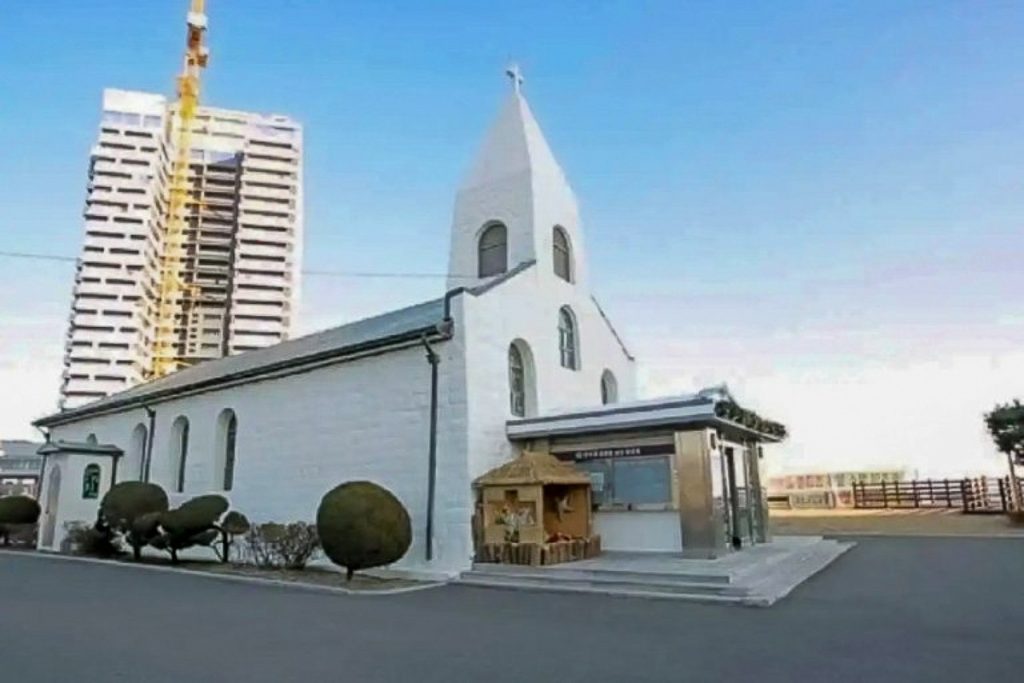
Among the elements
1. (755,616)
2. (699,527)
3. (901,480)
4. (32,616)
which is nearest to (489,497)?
(699,527)

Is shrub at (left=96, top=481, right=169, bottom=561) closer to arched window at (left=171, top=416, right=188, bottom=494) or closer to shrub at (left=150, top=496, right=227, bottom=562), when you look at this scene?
shrub at (left=150, top=496, right=227, bottom=562)

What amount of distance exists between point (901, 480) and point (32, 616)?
102 feet

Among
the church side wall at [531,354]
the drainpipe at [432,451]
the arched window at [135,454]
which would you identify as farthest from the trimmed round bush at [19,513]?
the church side wall at [531,354]

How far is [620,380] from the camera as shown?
18531 millimetres

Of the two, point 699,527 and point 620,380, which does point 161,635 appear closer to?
point 699,527

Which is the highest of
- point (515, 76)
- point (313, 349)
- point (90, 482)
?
point (515, 76)

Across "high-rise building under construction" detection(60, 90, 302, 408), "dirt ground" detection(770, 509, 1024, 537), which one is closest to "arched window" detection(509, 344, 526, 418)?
"dirt ground" detection(770, 509, 1024, 537)

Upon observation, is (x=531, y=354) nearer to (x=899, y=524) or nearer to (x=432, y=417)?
(x=432, y=417)

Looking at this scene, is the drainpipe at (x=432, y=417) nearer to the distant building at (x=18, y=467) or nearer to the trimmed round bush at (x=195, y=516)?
the trimmed round bush at (x=195, y=516)

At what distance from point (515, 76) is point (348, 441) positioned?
1127 cm

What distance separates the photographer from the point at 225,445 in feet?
58.0

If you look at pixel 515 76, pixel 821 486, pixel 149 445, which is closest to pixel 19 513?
pixel 149 445

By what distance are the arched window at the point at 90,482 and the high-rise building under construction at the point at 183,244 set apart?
245 ft

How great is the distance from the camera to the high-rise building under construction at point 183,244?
86.6 meters
